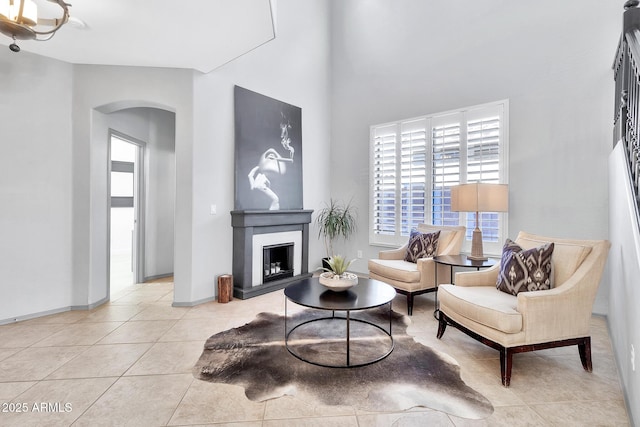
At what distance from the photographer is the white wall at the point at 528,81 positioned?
10.8 feet

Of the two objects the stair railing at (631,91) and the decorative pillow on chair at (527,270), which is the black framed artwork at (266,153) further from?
the stair railing at (631,91)

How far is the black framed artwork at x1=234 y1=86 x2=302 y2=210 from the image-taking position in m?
4.11

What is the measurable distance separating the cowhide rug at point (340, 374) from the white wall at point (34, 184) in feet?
6.96

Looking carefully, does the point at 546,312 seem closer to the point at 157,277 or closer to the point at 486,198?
the point at 486,198

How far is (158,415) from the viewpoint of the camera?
1.73 metres

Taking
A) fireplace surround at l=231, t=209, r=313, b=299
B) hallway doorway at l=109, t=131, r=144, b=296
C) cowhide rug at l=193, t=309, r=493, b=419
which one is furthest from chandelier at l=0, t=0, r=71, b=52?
cowhide rug at l=193, t=309, r=493, b=419

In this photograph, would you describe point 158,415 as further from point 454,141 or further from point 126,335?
point 454,141

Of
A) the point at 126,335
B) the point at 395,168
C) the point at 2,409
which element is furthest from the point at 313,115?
the point at 2,409

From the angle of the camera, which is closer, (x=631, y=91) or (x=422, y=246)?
(x=631, y=91)

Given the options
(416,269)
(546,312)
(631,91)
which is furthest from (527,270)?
(631,91)

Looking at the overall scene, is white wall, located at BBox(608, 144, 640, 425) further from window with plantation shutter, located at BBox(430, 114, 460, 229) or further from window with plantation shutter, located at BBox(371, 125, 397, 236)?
window with plantation shutter, located at BBox(371, 125, 397, 236)

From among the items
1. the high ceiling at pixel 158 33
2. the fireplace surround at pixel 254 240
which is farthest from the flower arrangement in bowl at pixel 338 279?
the high ceiling at pixel 158 33

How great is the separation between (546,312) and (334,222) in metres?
3.40

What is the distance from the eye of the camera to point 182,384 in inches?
80.2
